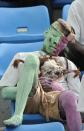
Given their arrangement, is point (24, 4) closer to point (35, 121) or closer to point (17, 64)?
point (17, 64)

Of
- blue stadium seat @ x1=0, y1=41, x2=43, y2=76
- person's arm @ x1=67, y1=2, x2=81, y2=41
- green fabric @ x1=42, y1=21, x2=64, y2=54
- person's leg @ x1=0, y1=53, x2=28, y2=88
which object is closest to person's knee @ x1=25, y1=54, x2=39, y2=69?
person's leg @ x1=0, y1=53, x2=28, y2=88

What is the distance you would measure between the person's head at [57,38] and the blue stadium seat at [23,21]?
78 centimetres

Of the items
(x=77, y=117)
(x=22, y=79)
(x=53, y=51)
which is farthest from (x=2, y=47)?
(x=77, y=117)

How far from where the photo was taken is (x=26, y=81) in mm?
2146

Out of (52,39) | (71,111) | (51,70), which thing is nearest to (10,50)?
(52,39)

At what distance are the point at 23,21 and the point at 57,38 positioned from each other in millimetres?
958

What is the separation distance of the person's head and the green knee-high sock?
0.74ft

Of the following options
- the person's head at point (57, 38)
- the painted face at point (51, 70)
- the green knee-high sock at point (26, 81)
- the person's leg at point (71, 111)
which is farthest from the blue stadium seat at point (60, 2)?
the person's leg at point (71, 111)

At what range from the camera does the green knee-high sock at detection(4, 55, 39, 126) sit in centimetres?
210

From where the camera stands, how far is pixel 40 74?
7.61 ft

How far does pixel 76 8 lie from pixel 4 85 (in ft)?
3.10

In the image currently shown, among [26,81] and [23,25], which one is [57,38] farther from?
[23,25]

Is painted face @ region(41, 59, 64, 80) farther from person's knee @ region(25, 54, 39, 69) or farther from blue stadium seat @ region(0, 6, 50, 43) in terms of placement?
blue stadium seat @ region(0, 6, 50, 43)

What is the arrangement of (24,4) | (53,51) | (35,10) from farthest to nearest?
(24,4) < (35,10) < (53,51)
